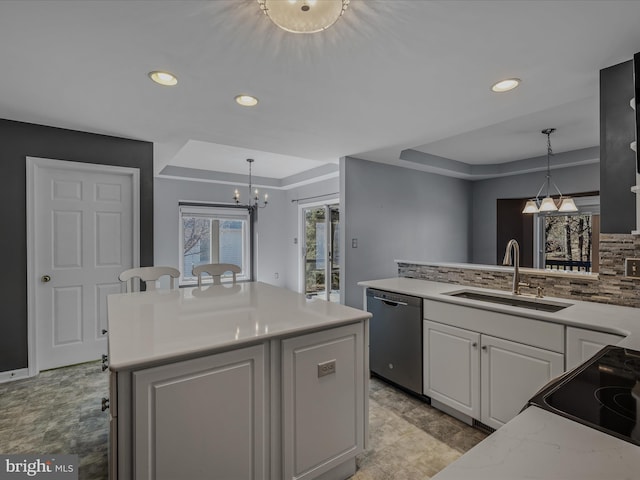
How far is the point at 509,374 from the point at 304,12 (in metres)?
2.23

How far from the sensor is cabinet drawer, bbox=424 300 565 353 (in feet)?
5.82

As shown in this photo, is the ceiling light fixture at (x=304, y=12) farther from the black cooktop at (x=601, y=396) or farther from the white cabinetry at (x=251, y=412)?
the black cooktop at (x=601, y=396)

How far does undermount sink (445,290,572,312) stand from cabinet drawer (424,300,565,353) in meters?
0.29

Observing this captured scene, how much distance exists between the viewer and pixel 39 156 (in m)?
2.93

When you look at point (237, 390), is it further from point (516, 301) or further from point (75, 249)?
point (75, 249)

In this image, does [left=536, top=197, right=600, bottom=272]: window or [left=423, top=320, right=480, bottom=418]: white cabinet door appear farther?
[left=536, top=197, right=600, bottom=272]: window

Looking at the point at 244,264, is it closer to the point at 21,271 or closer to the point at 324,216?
the point at 324,216

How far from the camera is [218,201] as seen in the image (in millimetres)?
6191

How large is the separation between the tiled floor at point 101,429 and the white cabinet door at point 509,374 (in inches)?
9.8

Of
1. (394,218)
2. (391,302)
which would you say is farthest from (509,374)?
(394,218)

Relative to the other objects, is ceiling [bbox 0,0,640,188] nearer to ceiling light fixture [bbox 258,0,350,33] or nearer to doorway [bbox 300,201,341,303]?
ceiling light fixture [bbox 258,0,350,33]

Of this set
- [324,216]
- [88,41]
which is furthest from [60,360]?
[324,216]

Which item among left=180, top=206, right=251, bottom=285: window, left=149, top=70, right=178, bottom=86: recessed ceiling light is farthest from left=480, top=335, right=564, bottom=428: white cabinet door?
left=180, top=206, right=251, bottom=285: window

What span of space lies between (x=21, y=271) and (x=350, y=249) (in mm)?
3206
